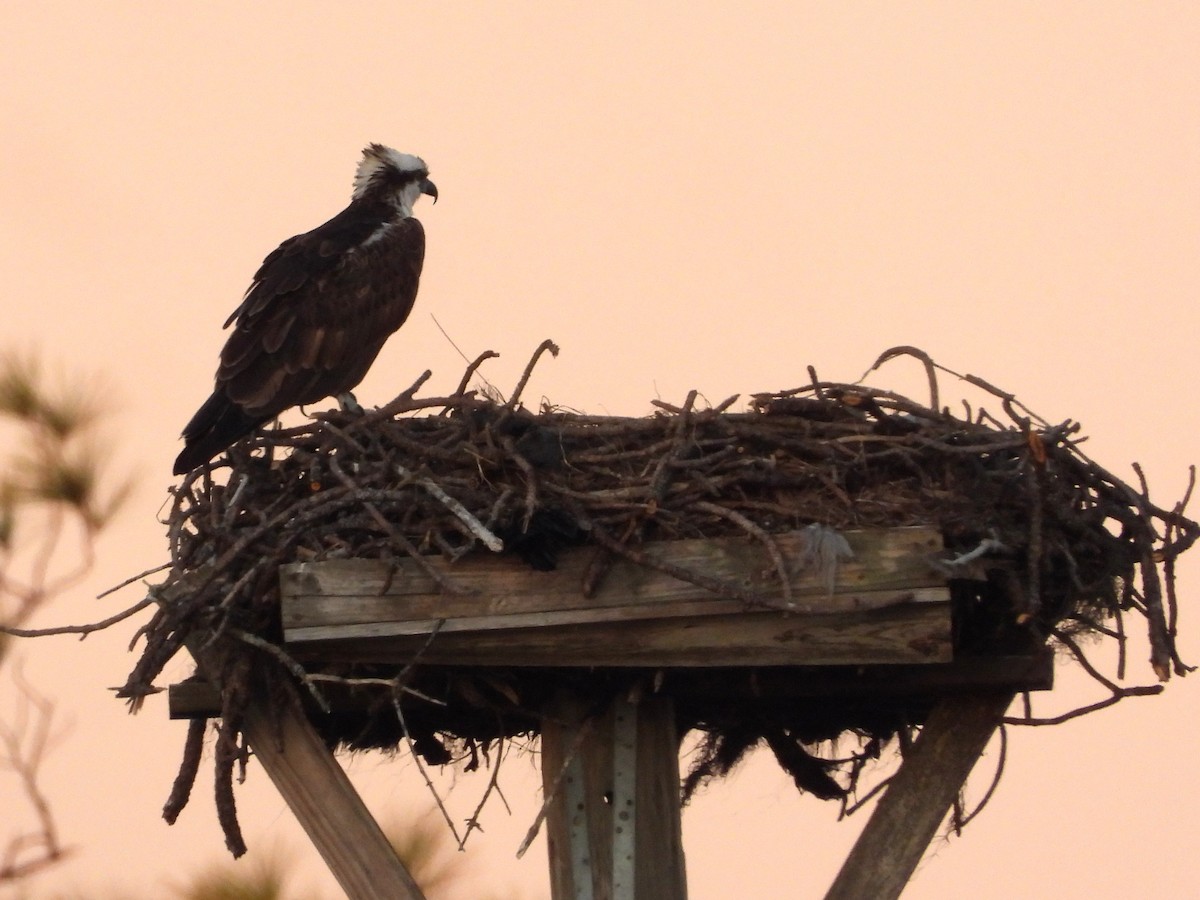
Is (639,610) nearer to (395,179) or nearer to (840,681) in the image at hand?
(840,681)

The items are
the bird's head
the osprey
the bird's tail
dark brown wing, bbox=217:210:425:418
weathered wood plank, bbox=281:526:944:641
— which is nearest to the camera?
weathered wood plank, bbox=281:526:944:641

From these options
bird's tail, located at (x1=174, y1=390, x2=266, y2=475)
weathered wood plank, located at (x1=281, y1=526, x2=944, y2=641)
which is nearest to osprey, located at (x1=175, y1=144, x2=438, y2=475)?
bird's tail, located at (x1=174, y1=390, x2=266, y2=475)

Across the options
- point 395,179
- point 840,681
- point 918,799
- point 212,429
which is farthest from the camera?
point 395,179

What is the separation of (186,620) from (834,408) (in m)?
2.11

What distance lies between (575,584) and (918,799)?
51.8 inches

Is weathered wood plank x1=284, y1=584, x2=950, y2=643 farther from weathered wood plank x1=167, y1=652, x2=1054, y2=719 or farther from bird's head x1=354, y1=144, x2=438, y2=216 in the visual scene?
bird's head x1=354, y1=144, x2=438, y2=216

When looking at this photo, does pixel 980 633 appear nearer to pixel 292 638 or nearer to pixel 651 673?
pixel 651 673

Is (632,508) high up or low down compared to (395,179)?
down

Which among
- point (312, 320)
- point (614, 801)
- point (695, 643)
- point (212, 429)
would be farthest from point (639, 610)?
point (312, 320)

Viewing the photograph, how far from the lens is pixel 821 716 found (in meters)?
6.18

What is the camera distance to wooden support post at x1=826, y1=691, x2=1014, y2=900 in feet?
17.6

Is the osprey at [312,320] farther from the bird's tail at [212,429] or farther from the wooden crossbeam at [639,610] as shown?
the wooden crossbeam at [639,610]

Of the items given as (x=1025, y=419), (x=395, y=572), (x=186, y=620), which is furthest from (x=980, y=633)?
(x=186, y=620)

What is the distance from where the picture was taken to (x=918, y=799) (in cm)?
543
